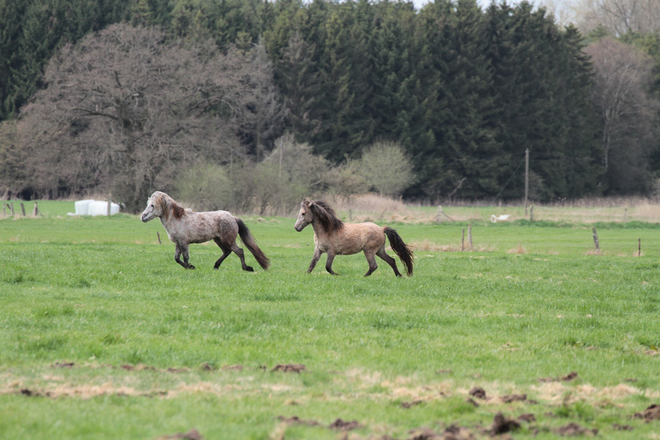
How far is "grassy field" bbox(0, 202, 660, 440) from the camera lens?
600 cm

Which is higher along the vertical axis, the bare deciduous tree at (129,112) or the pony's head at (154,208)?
the bare deciduous tree at (129,112)

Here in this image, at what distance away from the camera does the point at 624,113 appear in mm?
91875

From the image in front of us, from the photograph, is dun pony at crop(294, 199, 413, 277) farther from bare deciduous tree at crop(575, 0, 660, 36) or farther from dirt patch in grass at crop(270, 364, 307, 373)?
bare deciduous tree at crop(575, 0, 660, 36)

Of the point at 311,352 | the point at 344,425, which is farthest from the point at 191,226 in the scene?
the point at 344,425

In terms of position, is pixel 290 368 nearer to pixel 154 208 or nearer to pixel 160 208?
pixel 154 208

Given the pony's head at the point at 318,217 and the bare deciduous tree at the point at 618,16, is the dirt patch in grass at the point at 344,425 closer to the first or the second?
the pony's head at the point at 318,217

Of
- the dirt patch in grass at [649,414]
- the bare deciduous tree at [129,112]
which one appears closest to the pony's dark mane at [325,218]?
the dirt patch in grass at [649,414]

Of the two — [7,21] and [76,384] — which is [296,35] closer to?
[7,21]

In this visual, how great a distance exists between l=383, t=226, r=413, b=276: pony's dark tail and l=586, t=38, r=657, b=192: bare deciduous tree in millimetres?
80615

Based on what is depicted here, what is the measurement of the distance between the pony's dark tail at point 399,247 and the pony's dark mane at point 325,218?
1.23 metres

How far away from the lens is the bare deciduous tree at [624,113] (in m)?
90.9

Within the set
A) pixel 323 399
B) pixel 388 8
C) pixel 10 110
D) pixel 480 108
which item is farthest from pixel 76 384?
pixel 388 8

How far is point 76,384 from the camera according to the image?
6836mm

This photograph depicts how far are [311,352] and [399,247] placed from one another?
8654 millimetres
